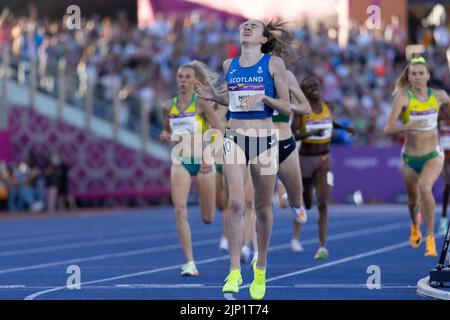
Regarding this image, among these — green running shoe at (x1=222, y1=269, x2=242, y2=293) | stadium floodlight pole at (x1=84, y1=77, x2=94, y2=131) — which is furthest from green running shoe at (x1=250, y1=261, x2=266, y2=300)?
stadium floodlight pole at (x1=84, y1=77, x2=94, y2=131)

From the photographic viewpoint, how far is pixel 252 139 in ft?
36.2

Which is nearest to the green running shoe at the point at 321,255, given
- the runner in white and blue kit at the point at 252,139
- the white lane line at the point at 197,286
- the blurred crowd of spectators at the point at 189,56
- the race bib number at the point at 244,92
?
the white lane line at the point at 197,286

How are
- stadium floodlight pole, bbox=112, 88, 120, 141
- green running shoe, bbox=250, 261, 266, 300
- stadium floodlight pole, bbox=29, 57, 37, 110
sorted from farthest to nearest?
stadium floodlight pole, bbox=112, 88, 120, 141 → stadium floodlight pole, bbox=29, 57, 37, 110 → green running shoe, bbox=250, 261, 266, 300

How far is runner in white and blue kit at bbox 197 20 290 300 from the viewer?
1098cm

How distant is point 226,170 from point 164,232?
1250cm

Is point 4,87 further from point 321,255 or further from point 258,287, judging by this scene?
point 258,287

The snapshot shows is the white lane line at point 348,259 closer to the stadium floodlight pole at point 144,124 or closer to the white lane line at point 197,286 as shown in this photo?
the white lane line at point 197,286

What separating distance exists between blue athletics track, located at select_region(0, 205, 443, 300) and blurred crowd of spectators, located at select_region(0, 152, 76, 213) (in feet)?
8.33

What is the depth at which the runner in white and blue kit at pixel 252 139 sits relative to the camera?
1098 cm

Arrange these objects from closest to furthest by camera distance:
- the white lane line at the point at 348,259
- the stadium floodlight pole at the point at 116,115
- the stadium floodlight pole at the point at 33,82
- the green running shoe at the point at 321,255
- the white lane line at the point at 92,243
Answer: the white lane line at the point at 348,259, the green running shoe at the point at 321,255, the white lane line at the point at 92,243, the stadium floodlight pole at the point at 33,82, the stadium floodlight pole at the point at 116,115

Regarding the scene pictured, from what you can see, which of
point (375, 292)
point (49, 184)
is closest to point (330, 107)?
point (375, 292)

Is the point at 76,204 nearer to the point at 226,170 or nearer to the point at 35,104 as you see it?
the point at 35,104

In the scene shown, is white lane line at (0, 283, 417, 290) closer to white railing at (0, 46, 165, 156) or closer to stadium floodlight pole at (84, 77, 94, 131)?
white railing at (0, 46, 165, 156)

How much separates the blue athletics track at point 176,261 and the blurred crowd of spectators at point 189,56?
5301mm
